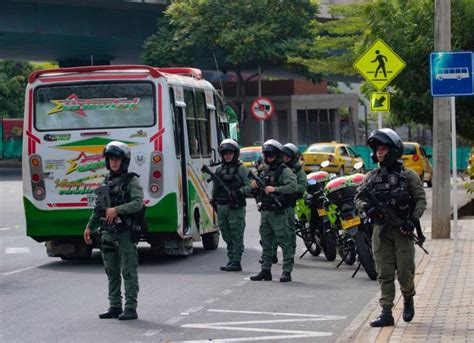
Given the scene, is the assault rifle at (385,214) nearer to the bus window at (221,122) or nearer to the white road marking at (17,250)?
the bus window at (221,122)

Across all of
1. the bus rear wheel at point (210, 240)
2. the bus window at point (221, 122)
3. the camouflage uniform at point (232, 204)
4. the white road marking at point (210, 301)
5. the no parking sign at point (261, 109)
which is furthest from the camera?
the no parking sign at point (261, 109)

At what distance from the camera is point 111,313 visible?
477 inches

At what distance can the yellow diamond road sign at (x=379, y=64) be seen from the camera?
20391mm

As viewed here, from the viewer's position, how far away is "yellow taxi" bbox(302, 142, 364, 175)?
42281mm

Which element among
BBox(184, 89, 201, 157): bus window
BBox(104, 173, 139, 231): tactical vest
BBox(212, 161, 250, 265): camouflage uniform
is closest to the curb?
BBox(104, 173, 139, 231): tactical vest

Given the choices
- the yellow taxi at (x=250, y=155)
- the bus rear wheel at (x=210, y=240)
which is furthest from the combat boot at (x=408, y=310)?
the yellow taxi at (x=250, y=155)

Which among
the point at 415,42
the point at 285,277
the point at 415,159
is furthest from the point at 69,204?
the point at 415,159

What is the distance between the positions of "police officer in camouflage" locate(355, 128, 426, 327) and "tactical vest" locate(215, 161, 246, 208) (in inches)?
243

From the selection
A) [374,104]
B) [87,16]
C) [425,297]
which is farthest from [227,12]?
[425,297]

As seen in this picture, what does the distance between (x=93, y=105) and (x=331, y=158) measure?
983 inches

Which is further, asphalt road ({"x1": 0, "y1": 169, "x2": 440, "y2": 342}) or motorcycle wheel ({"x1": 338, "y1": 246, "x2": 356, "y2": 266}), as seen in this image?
motorcycle wheel ({"x1": 338, "y1": 246, "x2": 356, "y2": 266})

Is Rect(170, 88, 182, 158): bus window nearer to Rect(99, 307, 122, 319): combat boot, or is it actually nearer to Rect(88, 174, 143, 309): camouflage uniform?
Rect(88, 174, 143, 309): camouflage uniform

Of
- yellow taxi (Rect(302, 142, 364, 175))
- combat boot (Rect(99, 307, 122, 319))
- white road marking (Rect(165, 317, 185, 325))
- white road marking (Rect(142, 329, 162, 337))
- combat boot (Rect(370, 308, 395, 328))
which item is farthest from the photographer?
yellow taxi (Rect(302, 142, 364, 175))

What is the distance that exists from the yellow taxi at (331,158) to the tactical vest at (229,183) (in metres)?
24.7
